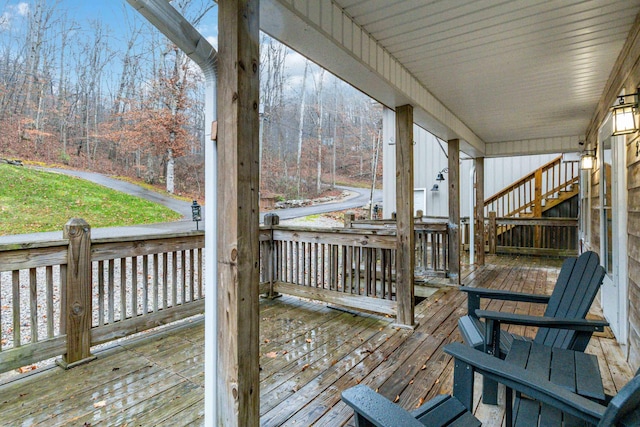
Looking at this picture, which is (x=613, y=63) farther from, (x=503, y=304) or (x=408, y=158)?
(x=503, y=304)

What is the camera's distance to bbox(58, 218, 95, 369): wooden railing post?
2.61 m

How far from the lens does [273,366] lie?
8.98 ft

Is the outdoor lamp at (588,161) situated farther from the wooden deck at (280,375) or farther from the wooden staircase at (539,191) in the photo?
the wooden staircase at (539,191)

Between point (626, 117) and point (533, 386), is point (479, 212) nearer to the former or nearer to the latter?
point (626, 117)

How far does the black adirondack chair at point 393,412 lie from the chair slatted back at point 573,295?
1.11m

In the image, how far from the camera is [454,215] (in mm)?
5785

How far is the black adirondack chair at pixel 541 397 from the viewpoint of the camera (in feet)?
3.22

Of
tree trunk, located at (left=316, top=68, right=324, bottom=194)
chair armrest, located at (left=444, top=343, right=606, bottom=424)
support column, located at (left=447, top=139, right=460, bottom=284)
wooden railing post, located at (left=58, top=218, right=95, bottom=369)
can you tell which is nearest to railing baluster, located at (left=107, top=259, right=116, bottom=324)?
wooden railing post, located at (left=58, top=218, right=95, bottom=369)

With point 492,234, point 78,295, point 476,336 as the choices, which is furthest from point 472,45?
point 492,234

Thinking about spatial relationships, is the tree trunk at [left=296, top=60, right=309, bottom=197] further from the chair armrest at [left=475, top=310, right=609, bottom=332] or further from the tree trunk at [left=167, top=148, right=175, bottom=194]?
the chair armrest at [left=475, top=310, right=609, bottom=332]

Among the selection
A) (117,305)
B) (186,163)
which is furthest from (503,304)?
(186,163)

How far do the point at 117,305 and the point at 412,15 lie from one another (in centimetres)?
506

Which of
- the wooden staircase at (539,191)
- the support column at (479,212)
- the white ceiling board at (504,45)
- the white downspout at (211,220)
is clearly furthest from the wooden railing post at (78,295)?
the wooden staircase at (539,191)

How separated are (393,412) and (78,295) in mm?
2641
